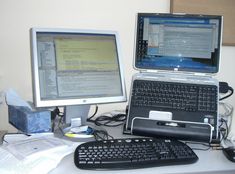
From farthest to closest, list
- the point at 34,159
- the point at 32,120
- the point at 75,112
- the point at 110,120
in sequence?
1. the point at 110,120
2. the point at 75,112
3. the point at 32,120
4. the point at 34,159

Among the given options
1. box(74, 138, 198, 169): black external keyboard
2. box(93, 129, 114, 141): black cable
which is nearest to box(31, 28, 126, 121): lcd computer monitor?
box(93, 129, 114, 141): black cable

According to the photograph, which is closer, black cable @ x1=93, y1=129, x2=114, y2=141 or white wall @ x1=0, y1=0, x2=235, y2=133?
black cable @ x1=93, y1=129, x2=114, y2=141

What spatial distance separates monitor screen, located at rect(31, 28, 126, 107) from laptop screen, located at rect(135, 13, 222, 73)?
114 mm

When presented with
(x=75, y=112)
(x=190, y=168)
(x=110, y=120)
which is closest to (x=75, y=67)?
(x=75, y=112)

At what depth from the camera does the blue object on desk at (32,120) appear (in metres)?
1.13

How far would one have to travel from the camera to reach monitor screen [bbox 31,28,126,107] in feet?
3.66

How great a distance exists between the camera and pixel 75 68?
117cm

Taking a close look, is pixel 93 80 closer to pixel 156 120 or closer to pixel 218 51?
pixel 156 120

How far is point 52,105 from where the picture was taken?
1120mm

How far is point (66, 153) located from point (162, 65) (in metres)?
0.54

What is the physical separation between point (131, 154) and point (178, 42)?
1.75ft

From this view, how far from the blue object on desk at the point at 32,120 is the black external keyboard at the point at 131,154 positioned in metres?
0.24

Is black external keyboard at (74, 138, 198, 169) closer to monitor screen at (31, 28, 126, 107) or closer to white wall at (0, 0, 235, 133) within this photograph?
monitor screen at (31, 28, 126, 107)

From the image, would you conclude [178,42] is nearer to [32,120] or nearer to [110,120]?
[110,120]
